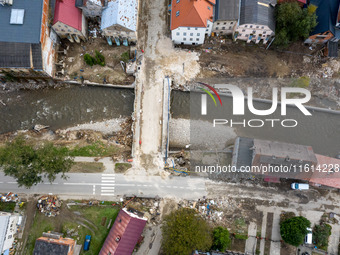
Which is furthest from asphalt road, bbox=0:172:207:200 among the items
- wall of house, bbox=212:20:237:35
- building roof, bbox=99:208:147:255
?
wall of house, bbox=212:20:237:35

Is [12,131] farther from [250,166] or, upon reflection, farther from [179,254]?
[250,166]

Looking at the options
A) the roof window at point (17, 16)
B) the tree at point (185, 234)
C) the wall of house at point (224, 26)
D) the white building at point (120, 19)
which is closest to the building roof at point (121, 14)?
the white building at point (120, 19)

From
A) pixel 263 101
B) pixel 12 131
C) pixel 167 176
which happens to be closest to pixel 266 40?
pixel 263 101

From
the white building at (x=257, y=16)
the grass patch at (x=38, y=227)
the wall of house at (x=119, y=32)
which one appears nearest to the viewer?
the grass patch at (x=38, y=227)

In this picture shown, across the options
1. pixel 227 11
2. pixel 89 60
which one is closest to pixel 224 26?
pixel 227 11

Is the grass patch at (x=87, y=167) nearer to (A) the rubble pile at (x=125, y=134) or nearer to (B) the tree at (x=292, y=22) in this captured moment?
(A) the rubble pile at (x=125, y=134)

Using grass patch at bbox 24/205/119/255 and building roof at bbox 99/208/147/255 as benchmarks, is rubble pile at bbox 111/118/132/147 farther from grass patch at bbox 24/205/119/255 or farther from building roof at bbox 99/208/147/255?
building roof at bbox 99/208/147/255
